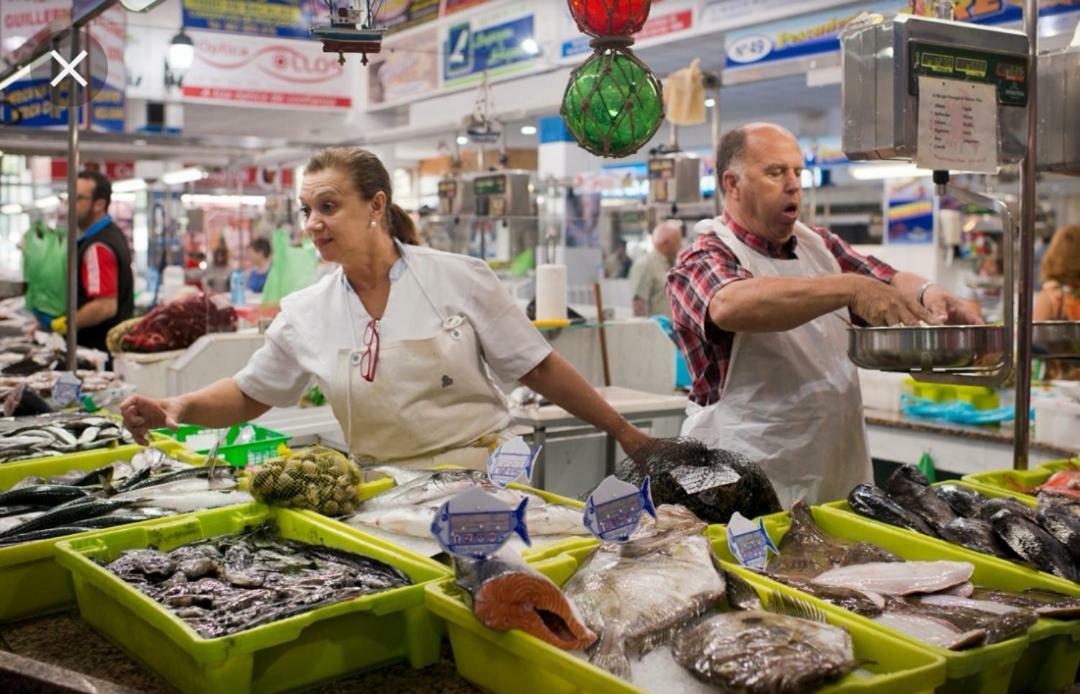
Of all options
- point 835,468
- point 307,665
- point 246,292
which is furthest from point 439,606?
point 246,292

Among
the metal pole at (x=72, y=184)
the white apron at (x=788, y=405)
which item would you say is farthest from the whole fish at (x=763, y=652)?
the metal pole at (x=72, y=184)

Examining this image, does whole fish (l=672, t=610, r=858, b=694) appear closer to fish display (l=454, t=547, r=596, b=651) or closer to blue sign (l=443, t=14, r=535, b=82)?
fish display (l=454, t=547, r=596, b=651)

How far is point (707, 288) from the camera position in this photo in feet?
10.7

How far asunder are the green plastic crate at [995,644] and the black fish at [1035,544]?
6cm

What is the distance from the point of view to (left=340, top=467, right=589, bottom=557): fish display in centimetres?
226

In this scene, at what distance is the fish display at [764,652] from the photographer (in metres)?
1.51

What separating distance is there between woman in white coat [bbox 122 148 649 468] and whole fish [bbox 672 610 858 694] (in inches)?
61.1

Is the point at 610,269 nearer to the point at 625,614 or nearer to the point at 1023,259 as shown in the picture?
the point at 1023,259

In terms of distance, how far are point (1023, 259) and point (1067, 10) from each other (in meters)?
6.25

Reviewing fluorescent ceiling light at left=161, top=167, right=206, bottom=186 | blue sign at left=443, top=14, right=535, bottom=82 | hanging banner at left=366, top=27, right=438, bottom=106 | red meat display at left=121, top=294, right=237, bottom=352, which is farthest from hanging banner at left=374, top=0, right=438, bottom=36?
red meat display at left=121, top=294, right=237, bottom=352

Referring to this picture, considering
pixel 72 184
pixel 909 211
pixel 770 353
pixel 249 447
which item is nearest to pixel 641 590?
pixel 770 353

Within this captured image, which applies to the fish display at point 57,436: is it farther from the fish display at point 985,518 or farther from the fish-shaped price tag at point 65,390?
the fish display at point 985,518

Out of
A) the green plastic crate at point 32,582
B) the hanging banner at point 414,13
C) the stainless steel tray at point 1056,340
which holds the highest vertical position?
the hanging banner at point 414,13

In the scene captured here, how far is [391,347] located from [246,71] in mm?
11823
